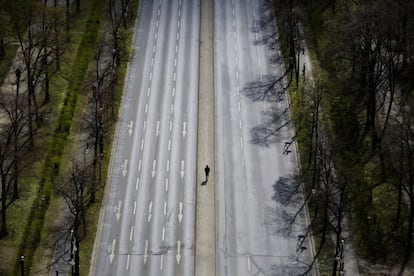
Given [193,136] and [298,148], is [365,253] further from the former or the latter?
[193,136]

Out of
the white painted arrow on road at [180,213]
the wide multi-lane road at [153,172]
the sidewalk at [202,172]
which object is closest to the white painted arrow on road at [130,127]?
the wide multi-lane road at [153,172]

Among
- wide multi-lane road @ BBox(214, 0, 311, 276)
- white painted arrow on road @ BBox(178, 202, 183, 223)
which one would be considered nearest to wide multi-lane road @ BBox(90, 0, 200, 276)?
white painted arrow on road @ BBox(178, 202, 183, 223)

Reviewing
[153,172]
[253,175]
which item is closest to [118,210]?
[153,172]

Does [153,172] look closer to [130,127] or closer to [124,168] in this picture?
[124,168]

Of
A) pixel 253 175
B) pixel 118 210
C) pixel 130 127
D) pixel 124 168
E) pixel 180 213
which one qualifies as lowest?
pixel 180 213

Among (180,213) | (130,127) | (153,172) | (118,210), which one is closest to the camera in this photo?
(180,213)

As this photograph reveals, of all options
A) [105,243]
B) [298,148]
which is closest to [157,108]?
[298,148]

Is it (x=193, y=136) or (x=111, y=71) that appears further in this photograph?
(x=111, y=71)

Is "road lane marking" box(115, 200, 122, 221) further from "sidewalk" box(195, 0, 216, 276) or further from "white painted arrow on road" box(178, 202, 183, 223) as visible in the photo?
"sidewalk" box(195, 0, 216, 276)
